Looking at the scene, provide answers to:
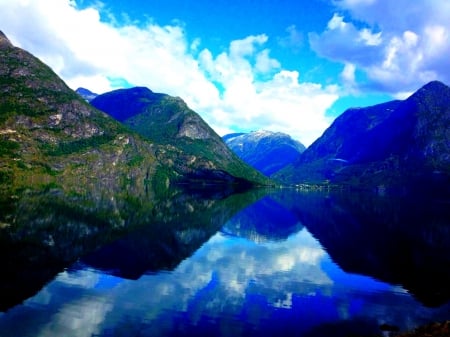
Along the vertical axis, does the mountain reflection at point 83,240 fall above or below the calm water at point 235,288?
above

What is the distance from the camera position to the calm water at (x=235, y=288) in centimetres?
4844

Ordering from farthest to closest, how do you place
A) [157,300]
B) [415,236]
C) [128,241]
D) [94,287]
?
[415,236]
[128,241]
[94,287]
[157,300]

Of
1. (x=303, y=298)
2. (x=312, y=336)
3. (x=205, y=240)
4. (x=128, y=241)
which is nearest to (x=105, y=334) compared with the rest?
(x=312, y=336)

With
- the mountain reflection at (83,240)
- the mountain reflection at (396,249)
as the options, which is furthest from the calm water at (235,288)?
the mountain reflection at (83,240)

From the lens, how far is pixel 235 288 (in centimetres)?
6606

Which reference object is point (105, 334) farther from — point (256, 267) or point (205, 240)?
point (205, 240)

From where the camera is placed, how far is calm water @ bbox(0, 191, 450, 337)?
159ft

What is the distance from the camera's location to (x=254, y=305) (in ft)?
187

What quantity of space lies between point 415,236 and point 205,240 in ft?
211

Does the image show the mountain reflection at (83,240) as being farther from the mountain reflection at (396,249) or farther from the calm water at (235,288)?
the mountain reflection at (396,249)

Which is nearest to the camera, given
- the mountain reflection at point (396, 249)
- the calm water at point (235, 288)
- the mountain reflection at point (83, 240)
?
the calm water at point (235, 288)

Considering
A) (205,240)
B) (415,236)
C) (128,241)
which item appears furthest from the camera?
(415,236)

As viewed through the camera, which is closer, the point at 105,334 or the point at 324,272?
the point at 105,334

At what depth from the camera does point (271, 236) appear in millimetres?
129500
